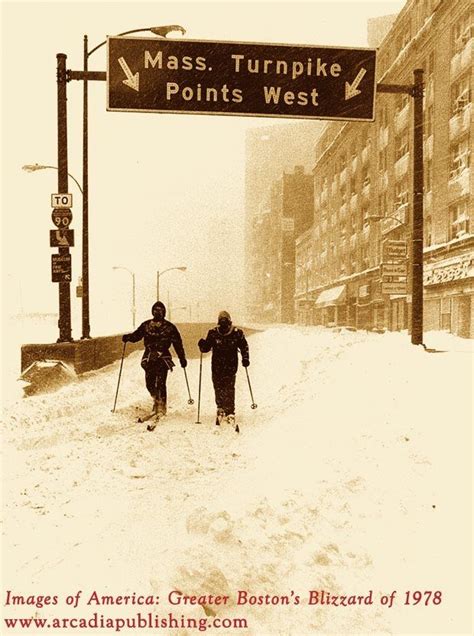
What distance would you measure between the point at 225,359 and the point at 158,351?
1081mm

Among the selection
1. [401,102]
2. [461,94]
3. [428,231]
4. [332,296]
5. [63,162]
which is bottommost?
[332,296]

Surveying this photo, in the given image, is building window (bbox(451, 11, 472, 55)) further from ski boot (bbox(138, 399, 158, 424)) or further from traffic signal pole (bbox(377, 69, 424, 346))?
ski boot (bbox(138, 399, 158, 424))

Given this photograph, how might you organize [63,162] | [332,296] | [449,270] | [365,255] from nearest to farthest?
1. [63,162]
2. [449,270]
3. [365,255]
4. [332,296]

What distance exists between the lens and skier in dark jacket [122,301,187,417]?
869 cm

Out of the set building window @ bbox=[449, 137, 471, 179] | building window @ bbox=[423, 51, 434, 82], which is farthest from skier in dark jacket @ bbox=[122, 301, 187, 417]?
building window @ bbox=[423, 51, 434, 82]

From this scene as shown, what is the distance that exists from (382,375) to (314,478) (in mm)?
3242

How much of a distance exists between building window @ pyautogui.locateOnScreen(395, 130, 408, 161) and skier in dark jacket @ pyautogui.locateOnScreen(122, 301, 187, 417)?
33708mm

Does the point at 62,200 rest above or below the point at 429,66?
below

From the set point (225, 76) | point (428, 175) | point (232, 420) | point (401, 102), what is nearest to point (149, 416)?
point (232, 420)

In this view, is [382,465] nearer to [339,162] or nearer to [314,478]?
[314,478]

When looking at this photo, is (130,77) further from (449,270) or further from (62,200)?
(449,270)

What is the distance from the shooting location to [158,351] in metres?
8.73

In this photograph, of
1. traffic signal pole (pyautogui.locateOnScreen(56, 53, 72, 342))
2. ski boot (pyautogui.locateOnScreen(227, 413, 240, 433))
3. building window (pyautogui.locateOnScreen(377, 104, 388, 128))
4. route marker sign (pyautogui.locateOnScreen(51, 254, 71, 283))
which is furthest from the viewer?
building window (pyautogui.locateOnScreen(377, 104, 388, 128))

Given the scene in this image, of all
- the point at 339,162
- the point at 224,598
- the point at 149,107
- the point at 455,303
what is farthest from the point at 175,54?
the point at 339,162
